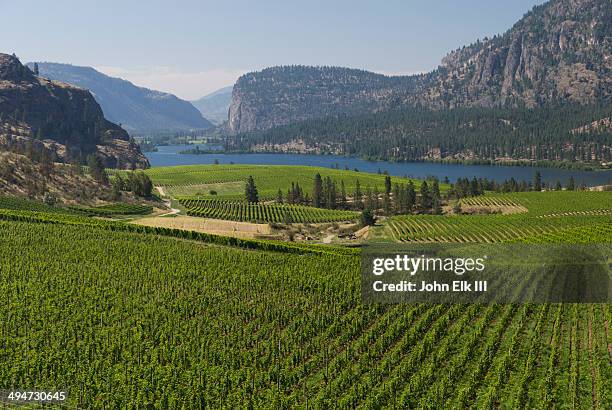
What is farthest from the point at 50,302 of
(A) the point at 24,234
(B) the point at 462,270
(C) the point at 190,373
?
(B) the point at 462,270

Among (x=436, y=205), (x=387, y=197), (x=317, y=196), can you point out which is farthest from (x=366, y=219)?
(x=317, y=196)

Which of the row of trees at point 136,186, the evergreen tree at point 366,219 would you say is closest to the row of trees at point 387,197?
the evergreen tree at point 366,219

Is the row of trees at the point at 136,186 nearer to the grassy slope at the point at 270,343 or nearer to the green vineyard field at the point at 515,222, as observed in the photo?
the green vineyard field at the point at 515,222

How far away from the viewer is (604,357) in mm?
40750

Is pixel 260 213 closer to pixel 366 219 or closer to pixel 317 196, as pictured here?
pixel 366 219

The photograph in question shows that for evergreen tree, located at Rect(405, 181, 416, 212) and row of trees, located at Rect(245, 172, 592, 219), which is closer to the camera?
evergreen tree, located at Rect(405, 181, 416, 212)

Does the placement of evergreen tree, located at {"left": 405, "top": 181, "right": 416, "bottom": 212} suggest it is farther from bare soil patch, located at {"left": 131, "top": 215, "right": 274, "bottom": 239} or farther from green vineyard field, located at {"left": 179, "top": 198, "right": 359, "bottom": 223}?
bare soil patch, located at {"left": 131, "top": 215, "right": 274, "bottom": 239}

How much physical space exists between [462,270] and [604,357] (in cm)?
1138

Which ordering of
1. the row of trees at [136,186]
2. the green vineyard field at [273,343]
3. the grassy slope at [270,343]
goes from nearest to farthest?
the green vineyard field at [273,343] → the grassy slope at [270,343] → the row of trees at [136,186]

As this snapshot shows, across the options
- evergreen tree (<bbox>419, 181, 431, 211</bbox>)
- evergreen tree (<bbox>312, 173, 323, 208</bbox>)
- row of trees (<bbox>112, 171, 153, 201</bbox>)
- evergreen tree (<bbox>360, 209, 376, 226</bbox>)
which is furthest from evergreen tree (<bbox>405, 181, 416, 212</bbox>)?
row of trees (<bbox>112, 171, 153, 201</bbox>)

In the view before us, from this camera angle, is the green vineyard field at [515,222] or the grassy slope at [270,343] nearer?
the grassy slope at [270,343]

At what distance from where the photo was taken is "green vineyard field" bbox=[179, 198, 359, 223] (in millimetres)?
129750

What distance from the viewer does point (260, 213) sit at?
137 meters

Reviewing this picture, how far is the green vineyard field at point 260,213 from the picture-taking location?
129750 mm
